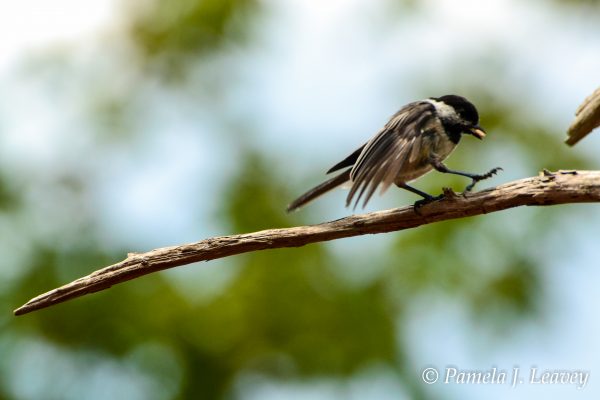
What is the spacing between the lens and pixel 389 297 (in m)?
8.54

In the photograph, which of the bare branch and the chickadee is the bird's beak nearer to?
the chickadee

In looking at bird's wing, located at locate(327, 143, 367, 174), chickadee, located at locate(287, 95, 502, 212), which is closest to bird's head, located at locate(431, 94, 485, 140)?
chickadee, located at locate(287, 95, 502, 212)

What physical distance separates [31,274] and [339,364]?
10.7 ft

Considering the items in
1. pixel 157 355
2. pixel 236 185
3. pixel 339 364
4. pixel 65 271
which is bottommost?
pixel 339 364

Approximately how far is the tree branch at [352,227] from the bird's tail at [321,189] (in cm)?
93

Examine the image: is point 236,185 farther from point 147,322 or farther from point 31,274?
point 31,274

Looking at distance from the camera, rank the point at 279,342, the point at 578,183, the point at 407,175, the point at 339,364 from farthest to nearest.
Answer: the point at 279,342 < the point at 339,364 < the point at 407,175 < the point at 578,183

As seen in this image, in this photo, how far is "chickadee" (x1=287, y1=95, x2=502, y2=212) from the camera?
4582 millimetres

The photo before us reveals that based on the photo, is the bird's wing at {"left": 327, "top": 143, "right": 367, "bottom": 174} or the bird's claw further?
the bird's wing at {"left": 327, "top": 143, "right": 367, "bottom": 174}

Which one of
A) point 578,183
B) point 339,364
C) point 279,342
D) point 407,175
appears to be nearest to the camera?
point 578,183

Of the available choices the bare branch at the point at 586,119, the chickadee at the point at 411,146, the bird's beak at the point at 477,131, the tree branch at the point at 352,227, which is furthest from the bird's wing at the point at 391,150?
the bare branch at the point at 586,119

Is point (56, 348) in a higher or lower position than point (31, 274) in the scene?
lower

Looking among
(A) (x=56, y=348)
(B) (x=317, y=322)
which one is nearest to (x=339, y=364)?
(B) (x=317, y=322)

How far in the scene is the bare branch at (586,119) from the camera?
3708mm
